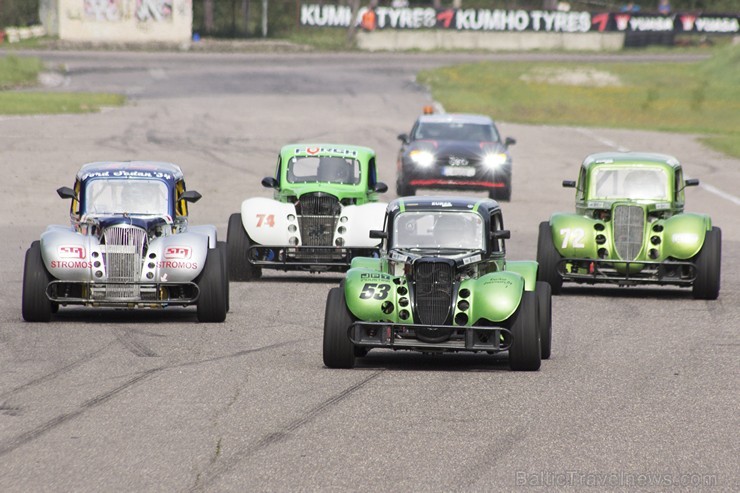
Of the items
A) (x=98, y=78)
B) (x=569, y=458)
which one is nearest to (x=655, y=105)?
(x=98, y=78)

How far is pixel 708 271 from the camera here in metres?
18.2

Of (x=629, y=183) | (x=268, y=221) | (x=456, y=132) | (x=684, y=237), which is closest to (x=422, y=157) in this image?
(x=456, y=132)

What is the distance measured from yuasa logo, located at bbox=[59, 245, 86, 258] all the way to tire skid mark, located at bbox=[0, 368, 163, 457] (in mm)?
3136

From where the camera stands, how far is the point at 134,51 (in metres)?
80.0

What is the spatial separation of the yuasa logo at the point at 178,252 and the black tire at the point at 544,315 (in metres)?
3.96

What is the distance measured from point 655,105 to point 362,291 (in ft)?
157

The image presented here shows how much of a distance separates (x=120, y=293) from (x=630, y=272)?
6.23 m

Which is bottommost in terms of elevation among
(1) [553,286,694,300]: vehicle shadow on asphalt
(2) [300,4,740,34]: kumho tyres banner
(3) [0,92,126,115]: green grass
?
(1) [553,286,694,300]: vehicle shadow on asphalt

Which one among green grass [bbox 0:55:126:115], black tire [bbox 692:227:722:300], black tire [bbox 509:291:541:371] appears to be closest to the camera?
black tire [bbox 509:291:541:371]

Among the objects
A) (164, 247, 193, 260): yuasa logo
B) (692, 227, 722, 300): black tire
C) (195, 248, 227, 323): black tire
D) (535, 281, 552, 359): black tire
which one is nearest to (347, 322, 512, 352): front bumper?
(535, 281, 552, 359): black tire

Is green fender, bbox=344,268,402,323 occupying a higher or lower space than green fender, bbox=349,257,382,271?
lower

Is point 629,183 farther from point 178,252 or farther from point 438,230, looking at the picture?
point 178,252

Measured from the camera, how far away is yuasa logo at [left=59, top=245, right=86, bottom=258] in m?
15.6

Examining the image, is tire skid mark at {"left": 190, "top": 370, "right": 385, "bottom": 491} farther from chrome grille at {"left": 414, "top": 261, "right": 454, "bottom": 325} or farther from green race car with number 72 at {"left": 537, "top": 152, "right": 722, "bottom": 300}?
green race car with number 72 at {"left": 537, "top": 152, "right": 722, "bottom": 300}
